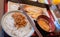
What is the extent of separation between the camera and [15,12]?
3.17 ft

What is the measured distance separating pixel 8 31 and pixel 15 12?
0.41 feet

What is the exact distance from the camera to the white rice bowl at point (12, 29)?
95 cm

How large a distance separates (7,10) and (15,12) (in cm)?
5

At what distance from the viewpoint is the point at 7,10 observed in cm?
97

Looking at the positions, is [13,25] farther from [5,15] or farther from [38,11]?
[38,11]

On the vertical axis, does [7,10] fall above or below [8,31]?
above

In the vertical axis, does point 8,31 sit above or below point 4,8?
below

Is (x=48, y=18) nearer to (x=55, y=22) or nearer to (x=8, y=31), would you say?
(x=55, y=22)

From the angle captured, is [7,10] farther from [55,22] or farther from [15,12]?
[55,22]

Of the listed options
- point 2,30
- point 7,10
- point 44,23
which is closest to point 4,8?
point 7,10

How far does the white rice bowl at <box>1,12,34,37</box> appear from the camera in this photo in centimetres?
95

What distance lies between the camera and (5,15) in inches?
37.5

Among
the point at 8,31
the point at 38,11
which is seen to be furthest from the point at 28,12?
the point at 8,31

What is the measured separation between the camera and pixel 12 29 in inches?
37.3
